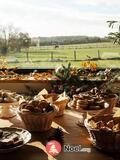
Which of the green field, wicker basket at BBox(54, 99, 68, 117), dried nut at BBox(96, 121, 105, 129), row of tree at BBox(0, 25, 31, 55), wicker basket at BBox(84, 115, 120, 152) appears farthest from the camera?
row of tree at BBox(0, 25, 31, 55)

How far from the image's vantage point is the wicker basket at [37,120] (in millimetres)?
1759

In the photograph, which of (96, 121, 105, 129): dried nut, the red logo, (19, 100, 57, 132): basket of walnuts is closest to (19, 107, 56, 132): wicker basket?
(19, 100, 57, 132): basket of walnuts

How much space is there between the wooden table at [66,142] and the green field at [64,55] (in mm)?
1973

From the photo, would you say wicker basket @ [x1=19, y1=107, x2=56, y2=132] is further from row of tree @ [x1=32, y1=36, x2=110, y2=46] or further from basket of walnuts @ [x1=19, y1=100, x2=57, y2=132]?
row of tree @ [x1=32, y1=36, x2=110, y2=46]

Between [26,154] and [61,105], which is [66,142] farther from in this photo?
[61,105]

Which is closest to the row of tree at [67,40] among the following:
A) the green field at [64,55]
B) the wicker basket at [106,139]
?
the green field at [64,55]

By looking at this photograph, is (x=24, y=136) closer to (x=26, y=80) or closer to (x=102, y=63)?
(x=26, y=80)

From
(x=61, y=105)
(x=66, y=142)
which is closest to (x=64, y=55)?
(x=61, y=105)

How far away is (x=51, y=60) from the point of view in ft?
13.5

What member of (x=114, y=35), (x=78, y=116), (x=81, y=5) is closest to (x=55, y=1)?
(x=81, y=5)

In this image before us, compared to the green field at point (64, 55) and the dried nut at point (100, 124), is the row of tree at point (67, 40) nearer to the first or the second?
the green field at point (64, 55)

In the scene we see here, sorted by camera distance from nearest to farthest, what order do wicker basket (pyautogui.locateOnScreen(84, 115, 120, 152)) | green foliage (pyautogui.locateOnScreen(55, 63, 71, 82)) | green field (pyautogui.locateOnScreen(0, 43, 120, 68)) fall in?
wicker basket (pyautogui.locateOnScreen(84, 115, 120, 152)), green foliage (pyautogui.locateOnScreen(55, 63, 71, 82)), green field (pyautogui.locateOnScreen(0, 43, 120, 68))

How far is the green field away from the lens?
12.9ft

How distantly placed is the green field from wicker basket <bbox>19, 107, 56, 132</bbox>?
2.13 metres
